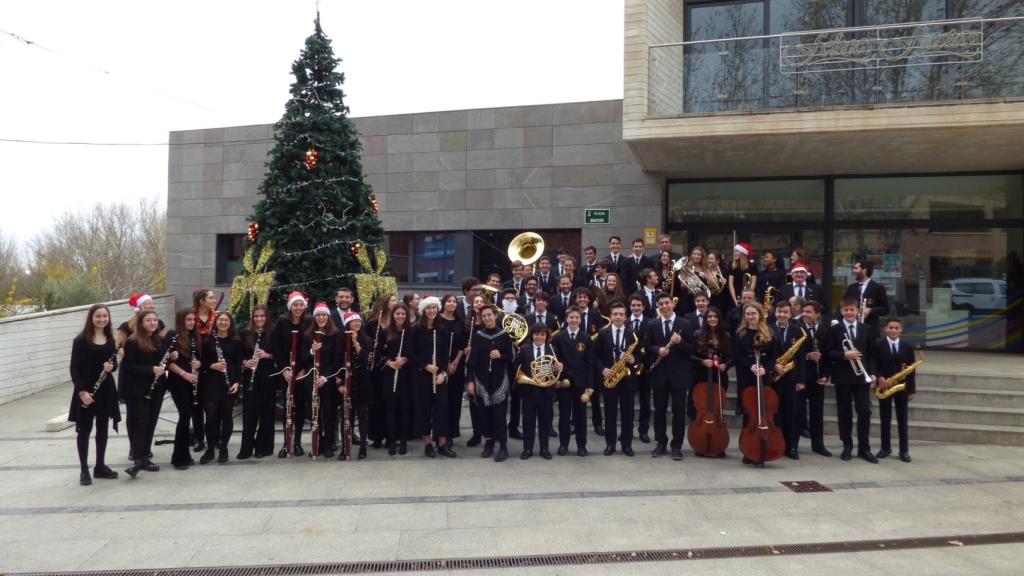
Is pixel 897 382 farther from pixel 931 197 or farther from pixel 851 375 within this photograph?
pixel 931 197

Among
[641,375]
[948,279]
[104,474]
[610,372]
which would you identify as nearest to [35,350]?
[104,474]

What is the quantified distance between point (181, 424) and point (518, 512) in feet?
14.0

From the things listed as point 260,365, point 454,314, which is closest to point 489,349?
point 454,314

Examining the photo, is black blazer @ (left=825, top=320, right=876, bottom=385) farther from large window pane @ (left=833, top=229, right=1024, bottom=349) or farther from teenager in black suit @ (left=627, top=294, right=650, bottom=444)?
large window pane @ (left=833, top=229, right=1024, bottom=349)

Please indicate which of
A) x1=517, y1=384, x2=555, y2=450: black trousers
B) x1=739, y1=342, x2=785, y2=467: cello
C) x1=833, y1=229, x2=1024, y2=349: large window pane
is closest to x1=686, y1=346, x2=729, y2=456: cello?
x1=739, y1=342, x2=785, y2=467: cello

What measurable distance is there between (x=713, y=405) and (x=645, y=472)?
1.14 metres

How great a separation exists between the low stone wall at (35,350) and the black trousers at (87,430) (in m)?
Answer: 7.27

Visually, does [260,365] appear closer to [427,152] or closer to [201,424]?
[201,424]

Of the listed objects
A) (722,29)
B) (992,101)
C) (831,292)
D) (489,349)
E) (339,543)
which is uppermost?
(722,29)

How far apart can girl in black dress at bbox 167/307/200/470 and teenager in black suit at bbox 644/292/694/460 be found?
536 centimetres

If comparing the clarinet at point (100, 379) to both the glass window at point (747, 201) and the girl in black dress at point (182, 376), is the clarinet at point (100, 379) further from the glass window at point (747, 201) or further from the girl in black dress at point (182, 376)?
the glass window at point (747, 201)

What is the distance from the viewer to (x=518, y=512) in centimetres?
602

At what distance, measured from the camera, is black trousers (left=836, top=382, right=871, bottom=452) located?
303 inches

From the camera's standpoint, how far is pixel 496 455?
26.0ft
